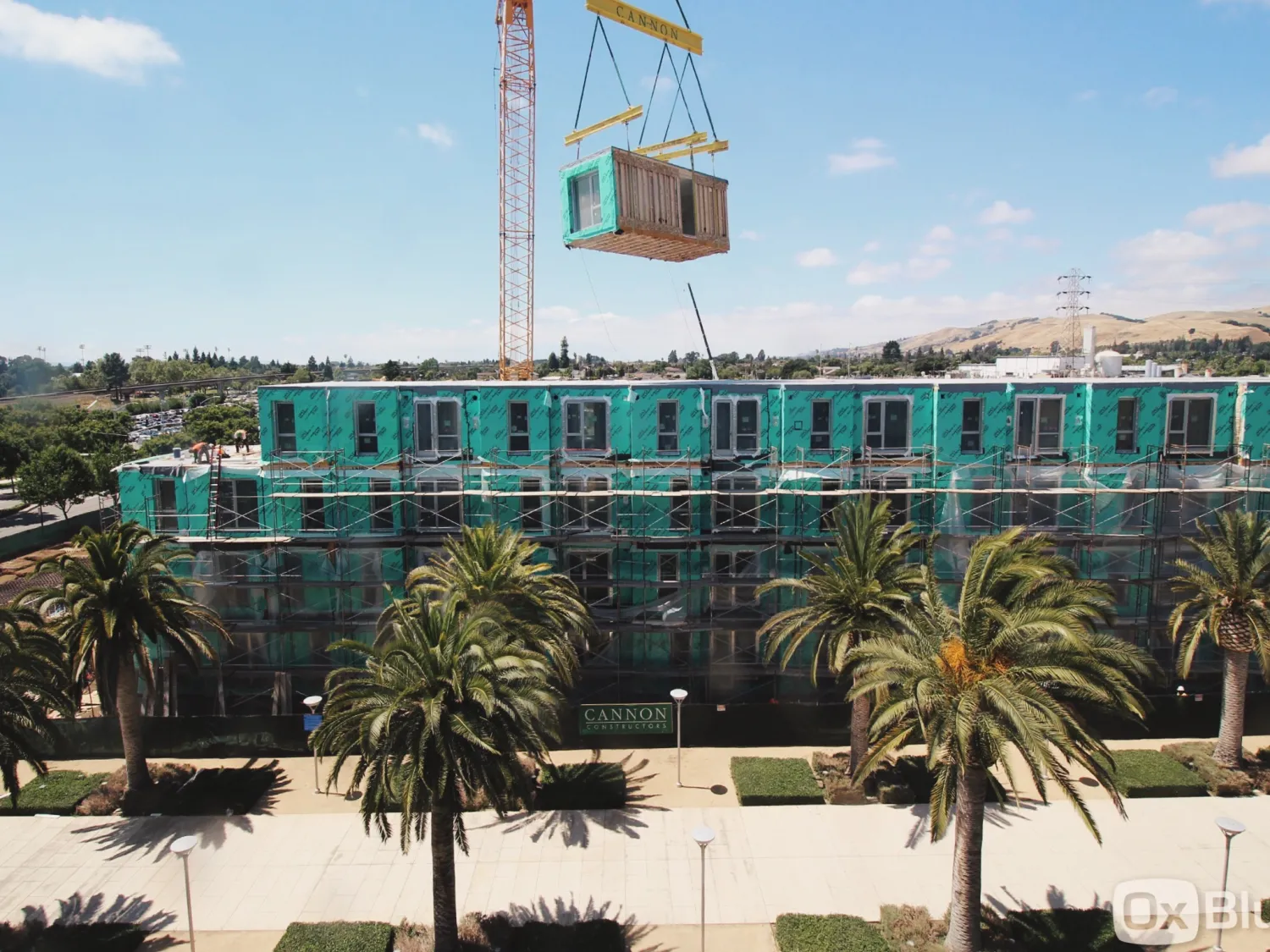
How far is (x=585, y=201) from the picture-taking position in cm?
2580

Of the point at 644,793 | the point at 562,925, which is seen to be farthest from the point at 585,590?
the point at 562,925

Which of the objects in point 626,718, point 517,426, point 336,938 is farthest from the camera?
point 517,426

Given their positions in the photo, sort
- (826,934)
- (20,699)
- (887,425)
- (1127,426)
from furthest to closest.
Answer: (887,425), (1127,426), (20,699), (826,934)

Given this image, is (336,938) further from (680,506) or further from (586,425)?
(586,425)

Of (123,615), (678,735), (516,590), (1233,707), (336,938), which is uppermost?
(516,590)

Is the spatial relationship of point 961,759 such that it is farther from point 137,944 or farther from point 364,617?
point 364,617

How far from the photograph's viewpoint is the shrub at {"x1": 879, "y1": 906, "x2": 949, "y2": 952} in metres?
16.3

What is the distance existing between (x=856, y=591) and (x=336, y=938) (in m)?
14.4

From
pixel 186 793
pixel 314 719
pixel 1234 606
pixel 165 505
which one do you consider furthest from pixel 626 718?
pixel 1234 606

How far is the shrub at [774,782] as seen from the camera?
2200cm

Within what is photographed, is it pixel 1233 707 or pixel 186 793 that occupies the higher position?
pixel 1233 707

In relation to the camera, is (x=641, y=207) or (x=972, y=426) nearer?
(x=641, y=207)

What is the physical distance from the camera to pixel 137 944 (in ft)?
55.8

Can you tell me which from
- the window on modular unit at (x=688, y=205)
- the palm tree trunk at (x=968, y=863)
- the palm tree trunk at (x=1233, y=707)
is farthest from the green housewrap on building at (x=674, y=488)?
the palm tree trunk at (x=968, y=863)
